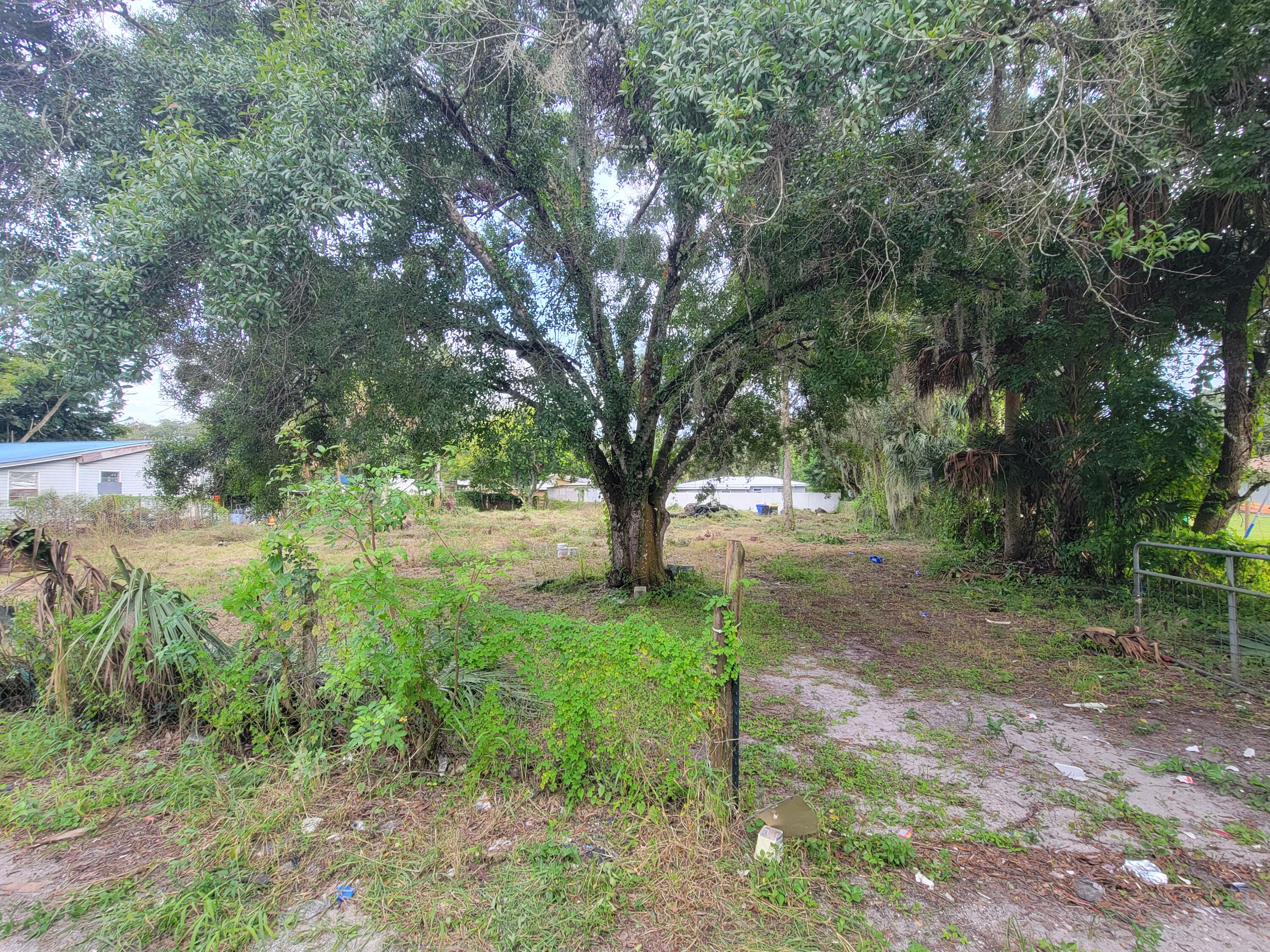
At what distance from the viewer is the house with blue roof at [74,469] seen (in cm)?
1653

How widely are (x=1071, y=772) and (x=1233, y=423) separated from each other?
6.68 metres

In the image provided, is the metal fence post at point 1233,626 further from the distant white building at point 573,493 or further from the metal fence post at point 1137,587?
the distant white building at point 573,493

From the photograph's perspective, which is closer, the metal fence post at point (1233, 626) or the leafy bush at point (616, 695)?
the leafy bush at point (616, 695)

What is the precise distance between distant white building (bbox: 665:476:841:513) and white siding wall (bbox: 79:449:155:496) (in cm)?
2202

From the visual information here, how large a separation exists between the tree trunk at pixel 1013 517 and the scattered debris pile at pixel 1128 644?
4.50 meters

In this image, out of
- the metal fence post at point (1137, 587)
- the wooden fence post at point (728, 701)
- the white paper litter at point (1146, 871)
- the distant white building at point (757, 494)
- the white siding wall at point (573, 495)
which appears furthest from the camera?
the white siding wall at point (573, 495)

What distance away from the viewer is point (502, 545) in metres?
14.6

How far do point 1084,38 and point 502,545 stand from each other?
526 inches

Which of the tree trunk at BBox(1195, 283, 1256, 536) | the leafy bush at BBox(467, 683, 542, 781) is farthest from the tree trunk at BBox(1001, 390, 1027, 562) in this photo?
the leafy bush at BBox(467, 683, 542, 781)

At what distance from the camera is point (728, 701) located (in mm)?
2752

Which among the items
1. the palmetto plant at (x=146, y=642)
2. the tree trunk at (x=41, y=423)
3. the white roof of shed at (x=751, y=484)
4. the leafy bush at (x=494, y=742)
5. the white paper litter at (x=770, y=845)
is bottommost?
the white paper litter at (x=770, y=845)

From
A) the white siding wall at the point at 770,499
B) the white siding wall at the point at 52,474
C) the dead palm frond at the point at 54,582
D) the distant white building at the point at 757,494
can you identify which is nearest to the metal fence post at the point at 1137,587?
the dead palm frond at the point at 54,582

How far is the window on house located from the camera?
16.1m

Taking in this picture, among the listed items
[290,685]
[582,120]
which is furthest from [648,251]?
[290,685]
